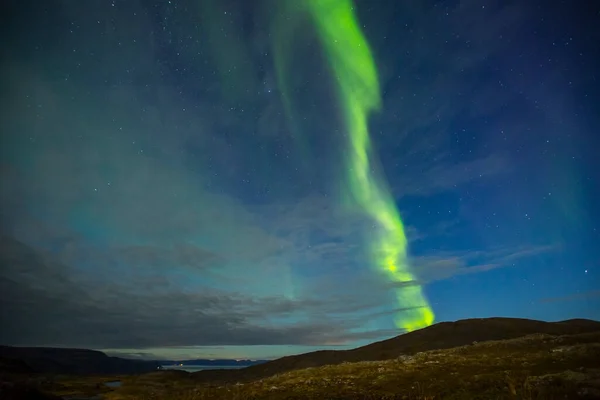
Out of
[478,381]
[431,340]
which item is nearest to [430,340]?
[431,340]

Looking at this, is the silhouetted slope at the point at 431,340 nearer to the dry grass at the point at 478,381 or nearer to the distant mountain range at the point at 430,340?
the distant mountain range at the point at 430,340

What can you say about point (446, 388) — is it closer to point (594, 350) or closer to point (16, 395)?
A: point (594, 350)

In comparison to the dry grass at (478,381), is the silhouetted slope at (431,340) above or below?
above

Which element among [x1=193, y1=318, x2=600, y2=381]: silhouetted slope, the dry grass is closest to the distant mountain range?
[x1=193, y1=318, x2=600, y2=381]: silhouetted slope

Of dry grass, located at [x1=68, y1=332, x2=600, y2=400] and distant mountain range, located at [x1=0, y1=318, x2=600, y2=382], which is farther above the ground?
distant mountain range, located at [x1=0, y1=318, x2=600, y2=382]

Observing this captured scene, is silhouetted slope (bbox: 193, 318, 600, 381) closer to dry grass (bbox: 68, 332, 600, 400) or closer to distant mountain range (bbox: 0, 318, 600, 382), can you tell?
distant mountain range (bbox: 0, 318, 600, 382)

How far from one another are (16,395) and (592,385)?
49.0 metres

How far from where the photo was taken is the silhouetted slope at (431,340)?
13138 centimetres

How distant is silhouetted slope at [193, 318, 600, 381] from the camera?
13138 cm

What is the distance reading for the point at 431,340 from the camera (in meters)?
150

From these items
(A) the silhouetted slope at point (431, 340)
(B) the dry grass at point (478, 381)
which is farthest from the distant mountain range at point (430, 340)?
(B) the dry grass at point (478, 381)

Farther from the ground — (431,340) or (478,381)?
(431,340)

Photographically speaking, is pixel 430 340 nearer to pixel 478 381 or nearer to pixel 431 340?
pixel 431 340

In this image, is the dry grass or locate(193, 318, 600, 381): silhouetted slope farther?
locate(193, 318, 600, 381): silhouetted slope
